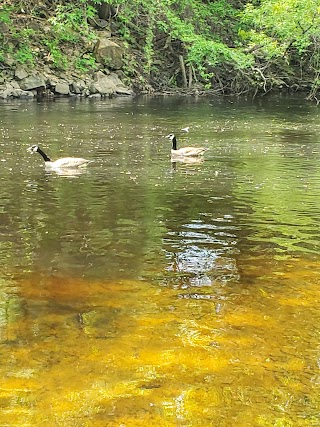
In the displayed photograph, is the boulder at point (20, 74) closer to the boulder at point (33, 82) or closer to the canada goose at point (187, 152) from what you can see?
the boulder at point (33, 82)

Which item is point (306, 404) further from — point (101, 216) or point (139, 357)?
point (101, 216)

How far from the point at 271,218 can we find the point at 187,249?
7.50ft

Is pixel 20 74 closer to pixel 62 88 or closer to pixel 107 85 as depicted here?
pixel 62 88

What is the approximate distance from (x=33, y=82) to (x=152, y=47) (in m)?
11.6

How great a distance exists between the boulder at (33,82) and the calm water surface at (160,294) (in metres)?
19.4

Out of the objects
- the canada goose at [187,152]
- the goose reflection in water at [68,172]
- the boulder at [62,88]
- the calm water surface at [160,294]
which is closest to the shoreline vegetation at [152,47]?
the boulder at [62,88]

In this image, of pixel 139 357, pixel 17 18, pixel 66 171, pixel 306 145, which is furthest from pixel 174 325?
pixel 17 18

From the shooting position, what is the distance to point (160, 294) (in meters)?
6.27

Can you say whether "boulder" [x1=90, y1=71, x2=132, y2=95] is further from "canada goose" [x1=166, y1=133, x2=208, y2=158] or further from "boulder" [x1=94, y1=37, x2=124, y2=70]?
"canada goose" [x1=166, y1=133, x2=208, y2=158]

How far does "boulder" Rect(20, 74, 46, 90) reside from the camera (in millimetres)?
33219

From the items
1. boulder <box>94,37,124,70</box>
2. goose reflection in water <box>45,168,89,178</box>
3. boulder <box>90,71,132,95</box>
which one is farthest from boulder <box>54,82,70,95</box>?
goose reflection in water <box>45,168,89,178</box>

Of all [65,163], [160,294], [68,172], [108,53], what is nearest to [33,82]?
[108,53]

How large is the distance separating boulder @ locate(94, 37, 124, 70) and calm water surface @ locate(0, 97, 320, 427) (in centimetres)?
2433

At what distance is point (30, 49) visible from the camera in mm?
34750
